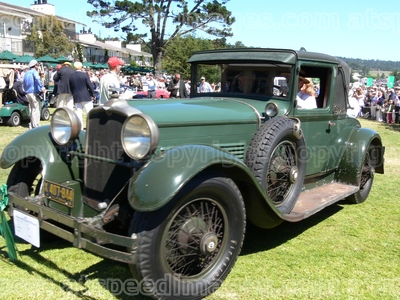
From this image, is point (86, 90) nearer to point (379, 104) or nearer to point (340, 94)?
point (340, 94)

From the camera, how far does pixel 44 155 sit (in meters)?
3.56

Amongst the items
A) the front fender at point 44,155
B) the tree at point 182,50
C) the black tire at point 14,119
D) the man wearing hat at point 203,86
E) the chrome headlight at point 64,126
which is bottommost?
the black tire at point 14,119

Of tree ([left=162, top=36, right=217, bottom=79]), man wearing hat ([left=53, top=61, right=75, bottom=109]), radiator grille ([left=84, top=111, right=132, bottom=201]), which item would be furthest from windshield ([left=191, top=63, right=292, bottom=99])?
tree ([left=162, top=36, right=217, bottom=79])

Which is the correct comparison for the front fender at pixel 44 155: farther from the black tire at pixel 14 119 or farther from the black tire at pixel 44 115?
the black tire at pixel 44 115

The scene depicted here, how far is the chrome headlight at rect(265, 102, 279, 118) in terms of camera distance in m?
3.77

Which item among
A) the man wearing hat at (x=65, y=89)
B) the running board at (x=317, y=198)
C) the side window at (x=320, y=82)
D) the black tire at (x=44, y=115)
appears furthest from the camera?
the black tire at (x=44, y=115)

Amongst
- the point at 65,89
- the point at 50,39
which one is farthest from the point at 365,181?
the point at 50,39

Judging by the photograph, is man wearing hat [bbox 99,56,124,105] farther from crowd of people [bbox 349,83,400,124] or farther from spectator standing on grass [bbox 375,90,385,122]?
spectator standing on grass [bbox 375,90,385,122]

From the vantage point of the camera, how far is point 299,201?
422 centimetres

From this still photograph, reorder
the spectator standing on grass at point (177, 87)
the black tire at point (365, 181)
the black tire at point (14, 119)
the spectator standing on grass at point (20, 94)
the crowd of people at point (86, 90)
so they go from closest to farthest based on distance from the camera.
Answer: the crowd of people at point (86, 90) → the black tire at point (365, 181) → the black tire at point (14, 119) → the spectator standing on grass at point (20, 94) → the spectator standing on grass at point (177, 87)

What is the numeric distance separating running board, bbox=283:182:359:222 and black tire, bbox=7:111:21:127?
921 cm

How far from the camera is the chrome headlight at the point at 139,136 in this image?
9.21ft

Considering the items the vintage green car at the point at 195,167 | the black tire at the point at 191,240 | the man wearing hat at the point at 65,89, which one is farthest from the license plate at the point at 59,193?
the man wearing hat at the point at 65,89

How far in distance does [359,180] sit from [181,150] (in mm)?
3014
